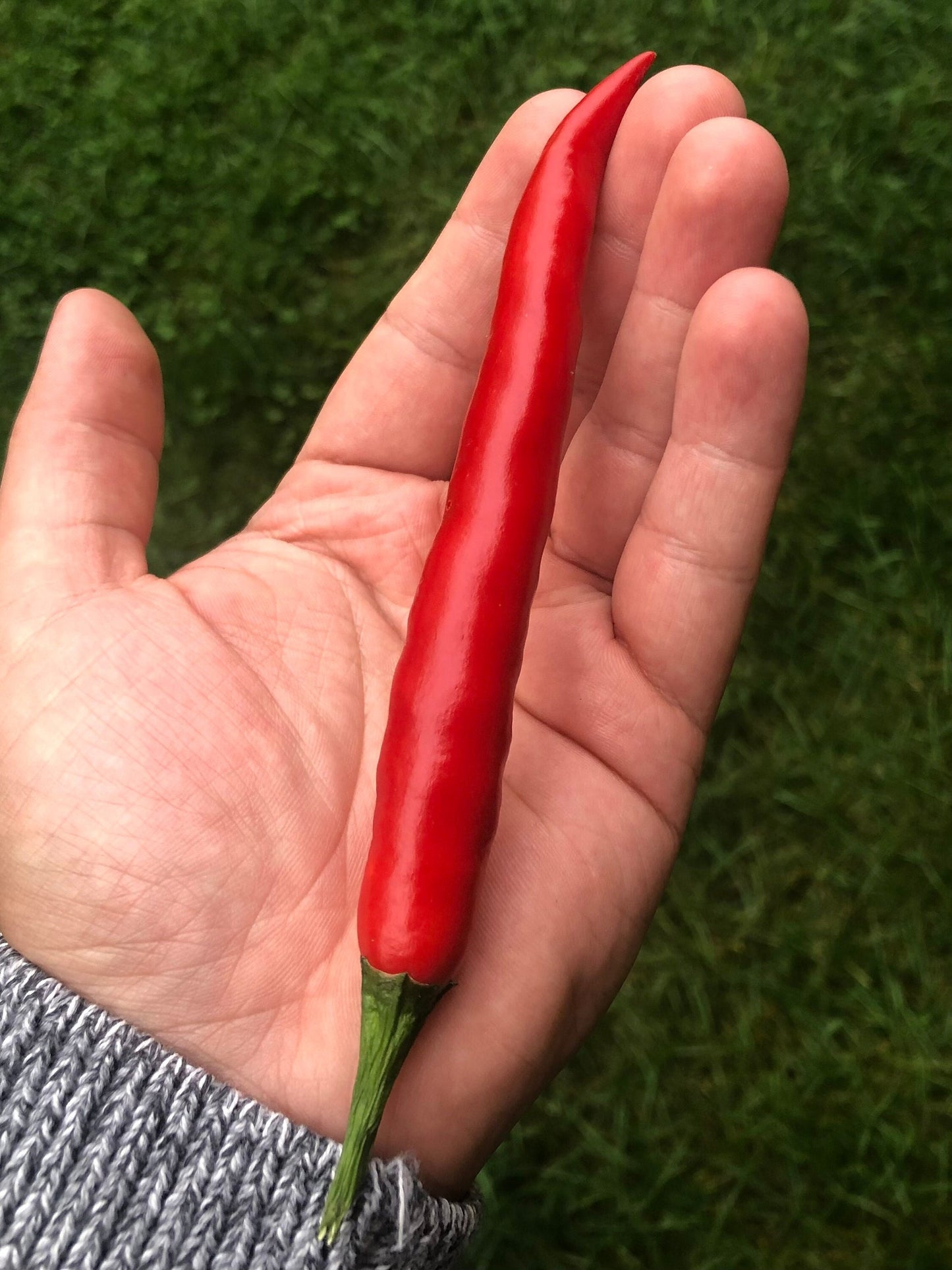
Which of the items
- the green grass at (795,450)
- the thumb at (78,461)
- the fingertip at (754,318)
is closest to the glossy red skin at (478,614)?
the fingertip at (754,318)

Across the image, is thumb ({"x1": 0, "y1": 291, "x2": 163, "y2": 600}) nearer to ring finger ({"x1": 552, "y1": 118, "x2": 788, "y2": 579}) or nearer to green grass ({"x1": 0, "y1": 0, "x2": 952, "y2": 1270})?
ring finger ({"x1": 552, "y1": 118, "x2": 788, "y2": 579})

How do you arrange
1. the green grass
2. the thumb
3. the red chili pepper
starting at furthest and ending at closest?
the green grass < the thumb < the red chili pepper

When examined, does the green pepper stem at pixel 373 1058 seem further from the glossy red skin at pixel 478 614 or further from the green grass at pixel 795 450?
the green grass at pixel 795 450

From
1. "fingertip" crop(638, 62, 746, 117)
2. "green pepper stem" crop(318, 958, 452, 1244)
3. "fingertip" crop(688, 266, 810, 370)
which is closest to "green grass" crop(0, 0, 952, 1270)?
"fingertip" crop(638, 62, 746, 117)

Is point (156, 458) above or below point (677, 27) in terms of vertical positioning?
below

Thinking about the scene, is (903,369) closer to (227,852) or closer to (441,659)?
(441,659)

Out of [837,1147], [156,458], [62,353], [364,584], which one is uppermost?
[62,353]

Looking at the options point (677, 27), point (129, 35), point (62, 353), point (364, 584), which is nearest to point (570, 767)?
point (364, 584)
